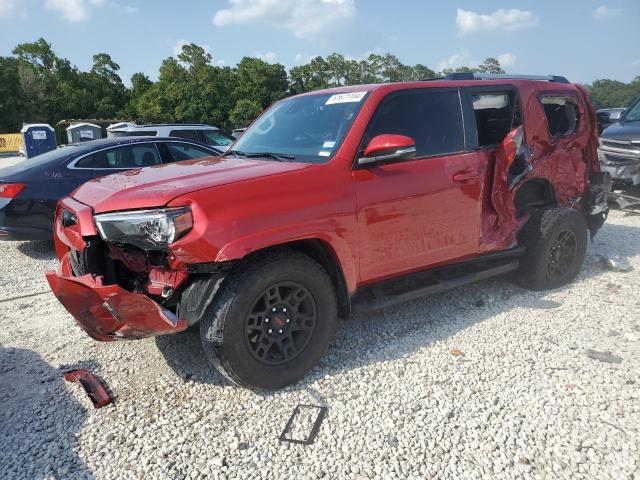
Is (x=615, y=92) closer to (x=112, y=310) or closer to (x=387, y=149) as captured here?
(x=387, y=149)

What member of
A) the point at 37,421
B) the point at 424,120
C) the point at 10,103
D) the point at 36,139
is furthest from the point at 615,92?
the point at 10,103

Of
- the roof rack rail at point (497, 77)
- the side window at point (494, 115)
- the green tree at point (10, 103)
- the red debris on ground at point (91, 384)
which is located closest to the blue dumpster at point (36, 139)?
the red debris on ground at point (91, 384)

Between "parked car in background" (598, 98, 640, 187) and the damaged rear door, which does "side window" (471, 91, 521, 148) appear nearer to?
Answer: the damaged rear door

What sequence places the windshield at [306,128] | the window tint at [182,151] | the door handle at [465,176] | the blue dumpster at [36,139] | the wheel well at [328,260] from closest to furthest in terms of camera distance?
the wheel well at [328,260] < the windshield at [306,128] < the door handle at [465,176] < the window tint at [182,151] < the blue dumpster at [36,139]

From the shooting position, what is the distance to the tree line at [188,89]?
44688 mm

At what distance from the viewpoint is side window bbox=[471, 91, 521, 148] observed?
4.10m

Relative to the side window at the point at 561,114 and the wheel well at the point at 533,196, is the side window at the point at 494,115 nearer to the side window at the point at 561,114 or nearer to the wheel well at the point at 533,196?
the side window at the point at 561,114

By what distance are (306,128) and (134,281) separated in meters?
1.66

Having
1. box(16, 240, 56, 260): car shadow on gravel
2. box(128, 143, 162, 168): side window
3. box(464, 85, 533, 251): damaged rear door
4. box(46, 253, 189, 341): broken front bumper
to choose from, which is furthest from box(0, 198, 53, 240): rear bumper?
box(464, 85, 533, 251): damaged rear door

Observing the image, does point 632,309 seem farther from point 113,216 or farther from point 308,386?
point 113,216

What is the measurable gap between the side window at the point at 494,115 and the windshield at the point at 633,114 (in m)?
6.75

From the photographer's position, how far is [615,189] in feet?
29.6

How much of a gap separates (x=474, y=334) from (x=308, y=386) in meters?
1.50

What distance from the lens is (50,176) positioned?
243 inches
